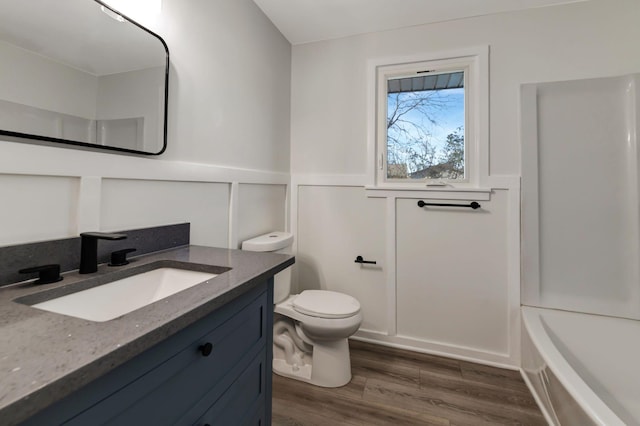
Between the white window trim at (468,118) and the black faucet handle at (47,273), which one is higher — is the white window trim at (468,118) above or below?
above

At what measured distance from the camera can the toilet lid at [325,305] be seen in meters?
1.66

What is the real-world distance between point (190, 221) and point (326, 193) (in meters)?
1.20

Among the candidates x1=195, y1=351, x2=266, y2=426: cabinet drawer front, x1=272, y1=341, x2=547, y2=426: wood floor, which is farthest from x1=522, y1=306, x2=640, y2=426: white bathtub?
x1=195, y1=351, x2=266, y2=426: cabinet drawer front

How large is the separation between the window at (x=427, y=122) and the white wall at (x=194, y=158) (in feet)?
2.66

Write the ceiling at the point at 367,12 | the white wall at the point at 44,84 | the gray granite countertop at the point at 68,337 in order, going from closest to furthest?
the gray granite countertop at the point at 68,337
the white wall at the point at 44,84
the ceiling at the point at 367,12

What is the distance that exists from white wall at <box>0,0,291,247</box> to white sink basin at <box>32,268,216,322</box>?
0.77 feet

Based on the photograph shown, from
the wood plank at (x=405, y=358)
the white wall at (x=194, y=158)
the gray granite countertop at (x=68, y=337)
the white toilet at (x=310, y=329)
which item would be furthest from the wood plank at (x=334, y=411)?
the gray granite countertop at (x=68, y=337)

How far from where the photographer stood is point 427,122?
7.13ft

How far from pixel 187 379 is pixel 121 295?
0.41m

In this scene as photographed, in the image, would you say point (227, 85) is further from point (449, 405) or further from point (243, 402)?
point (449, 405)

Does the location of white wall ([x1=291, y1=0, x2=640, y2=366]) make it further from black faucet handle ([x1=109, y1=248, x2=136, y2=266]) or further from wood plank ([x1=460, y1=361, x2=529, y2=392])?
black faucet handle ([x1=109, y1=248, x2=136, y2=266])

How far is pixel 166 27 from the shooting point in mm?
1242

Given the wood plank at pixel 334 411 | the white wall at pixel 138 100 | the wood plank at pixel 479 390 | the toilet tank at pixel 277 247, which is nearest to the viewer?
the white wall at pixel 138 100

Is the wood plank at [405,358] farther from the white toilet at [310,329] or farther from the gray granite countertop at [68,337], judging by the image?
the gray granite countertop at [68,337]
